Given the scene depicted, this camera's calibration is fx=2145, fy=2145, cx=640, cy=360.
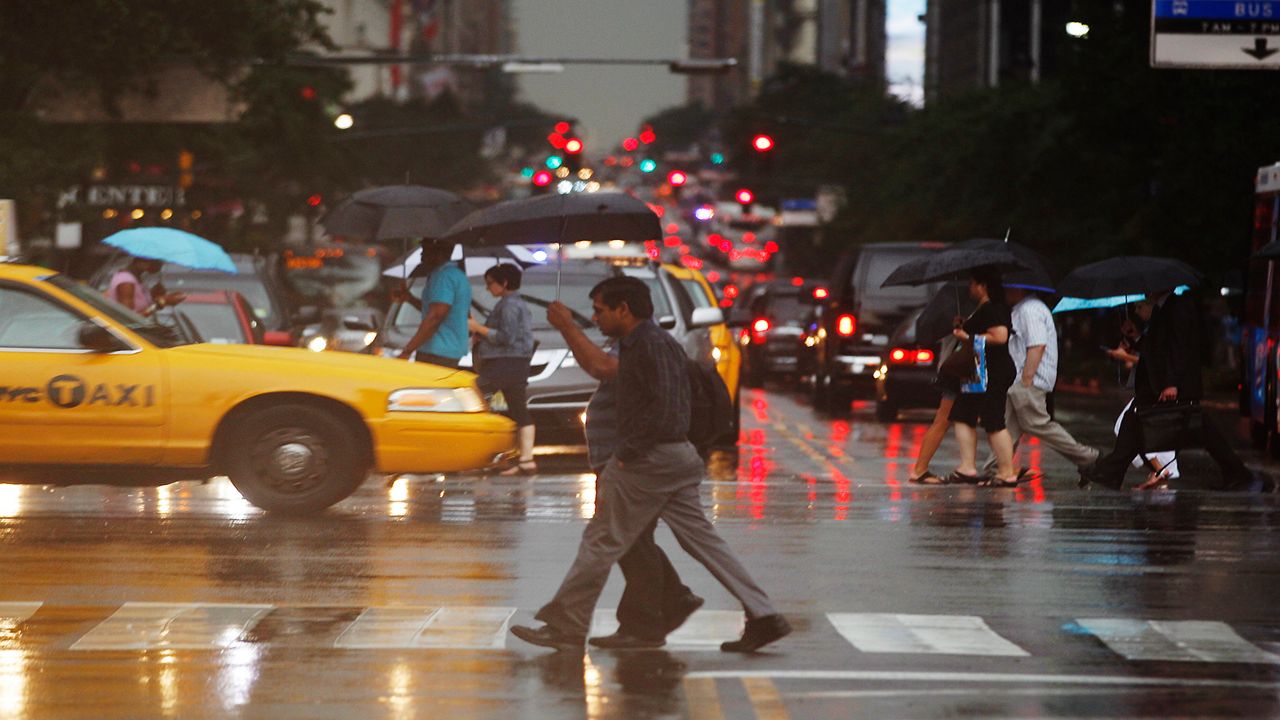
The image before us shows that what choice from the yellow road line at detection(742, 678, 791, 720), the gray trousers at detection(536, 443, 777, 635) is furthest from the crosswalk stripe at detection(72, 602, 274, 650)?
the yellow road line at detection(742, 678, 791, 720)

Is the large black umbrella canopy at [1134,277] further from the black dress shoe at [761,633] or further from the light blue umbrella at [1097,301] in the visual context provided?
the black dress shoe at [761,633]

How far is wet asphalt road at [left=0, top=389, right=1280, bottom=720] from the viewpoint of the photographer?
25.7ft

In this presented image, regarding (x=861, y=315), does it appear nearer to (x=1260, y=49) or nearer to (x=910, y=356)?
(x=910, y=356)

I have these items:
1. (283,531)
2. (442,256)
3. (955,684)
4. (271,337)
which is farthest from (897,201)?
(955,684)

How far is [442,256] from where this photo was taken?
16.5m

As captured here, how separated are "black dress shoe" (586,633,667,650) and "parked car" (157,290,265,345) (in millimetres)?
12245

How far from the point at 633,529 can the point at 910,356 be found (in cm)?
1597

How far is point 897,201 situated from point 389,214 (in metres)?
42.5

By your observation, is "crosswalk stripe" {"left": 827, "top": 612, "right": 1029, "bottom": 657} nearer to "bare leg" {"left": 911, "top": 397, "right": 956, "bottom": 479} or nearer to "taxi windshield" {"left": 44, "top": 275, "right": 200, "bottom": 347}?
"taxi windshield" {"left": 44, "top": 275, "right": 200, "bottom": 347}

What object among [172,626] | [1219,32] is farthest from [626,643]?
[1219,32]

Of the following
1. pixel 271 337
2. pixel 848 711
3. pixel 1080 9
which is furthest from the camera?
pixel 1080 9

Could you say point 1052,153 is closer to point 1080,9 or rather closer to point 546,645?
point 1080,9

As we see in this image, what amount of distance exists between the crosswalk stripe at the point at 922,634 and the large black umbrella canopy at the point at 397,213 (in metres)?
9.77

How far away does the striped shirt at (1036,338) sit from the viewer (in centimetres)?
1620
